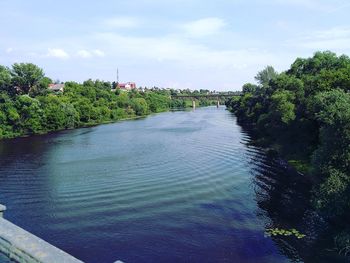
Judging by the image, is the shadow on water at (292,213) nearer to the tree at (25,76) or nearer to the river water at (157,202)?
the river water at (157,202)

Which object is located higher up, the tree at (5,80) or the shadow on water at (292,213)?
the tree at (5,80)

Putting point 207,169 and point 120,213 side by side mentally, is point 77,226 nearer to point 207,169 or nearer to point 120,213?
point 120,213

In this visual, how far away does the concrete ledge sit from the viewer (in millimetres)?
8922

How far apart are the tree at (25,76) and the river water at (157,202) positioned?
52855 mm

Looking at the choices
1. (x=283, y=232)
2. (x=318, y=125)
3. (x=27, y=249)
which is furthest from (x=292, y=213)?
(x=27, y=249)

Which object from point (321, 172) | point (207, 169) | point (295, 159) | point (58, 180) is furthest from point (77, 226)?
point (295, 159)

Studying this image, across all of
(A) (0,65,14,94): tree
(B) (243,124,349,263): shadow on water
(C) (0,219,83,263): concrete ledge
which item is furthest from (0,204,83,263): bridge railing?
(A) (0,65,14,94): tree

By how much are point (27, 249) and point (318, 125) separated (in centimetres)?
4431

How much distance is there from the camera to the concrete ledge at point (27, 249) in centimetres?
892

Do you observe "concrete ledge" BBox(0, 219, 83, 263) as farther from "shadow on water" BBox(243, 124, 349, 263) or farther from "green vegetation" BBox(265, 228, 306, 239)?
"green vegetation" BBox(265, 228, 306, 239)

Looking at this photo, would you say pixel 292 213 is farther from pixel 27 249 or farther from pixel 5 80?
pixel 5 80

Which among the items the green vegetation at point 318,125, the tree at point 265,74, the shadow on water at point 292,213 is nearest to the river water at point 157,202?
the shadow on water at point 292,213

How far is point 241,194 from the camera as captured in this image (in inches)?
1503

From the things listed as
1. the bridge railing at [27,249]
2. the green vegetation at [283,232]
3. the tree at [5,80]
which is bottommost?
the green vegetation at [283,232]
